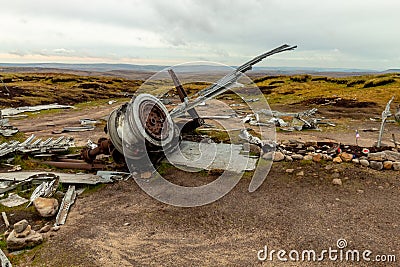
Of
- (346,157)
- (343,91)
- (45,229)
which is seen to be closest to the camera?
(45,229)

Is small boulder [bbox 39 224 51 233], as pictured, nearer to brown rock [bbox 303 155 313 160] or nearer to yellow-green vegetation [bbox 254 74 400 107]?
brown rock [bbox 303 155 313 160]

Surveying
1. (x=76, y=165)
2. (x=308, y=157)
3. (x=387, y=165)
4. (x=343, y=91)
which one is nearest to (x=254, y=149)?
(x=308, y=157)

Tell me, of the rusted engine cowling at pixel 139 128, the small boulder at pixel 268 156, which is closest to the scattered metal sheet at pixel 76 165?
the rusted engine cowling at pixel 139 128

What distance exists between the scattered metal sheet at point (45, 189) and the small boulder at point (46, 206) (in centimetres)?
60

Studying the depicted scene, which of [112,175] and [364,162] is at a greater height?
[364,162]

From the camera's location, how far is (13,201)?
978cm

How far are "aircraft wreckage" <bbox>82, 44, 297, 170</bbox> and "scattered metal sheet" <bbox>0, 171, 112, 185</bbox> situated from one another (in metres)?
0.89

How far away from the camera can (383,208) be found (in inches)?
354

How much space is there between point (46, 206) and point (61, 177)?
254 cm

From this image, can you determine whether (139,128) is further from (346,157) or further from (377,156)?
(377,156)

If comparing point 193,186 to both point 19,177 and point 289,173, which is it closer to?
point 289,173

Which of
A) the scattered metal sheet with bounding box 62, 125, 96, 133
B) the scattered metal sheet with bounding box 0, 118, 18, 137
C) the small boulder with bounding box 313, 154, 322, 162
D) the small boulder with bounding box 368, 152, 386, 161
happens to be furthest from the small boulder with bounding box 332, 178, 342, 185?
the scattered metal sheet with bounding box 0, 118, 18, 137

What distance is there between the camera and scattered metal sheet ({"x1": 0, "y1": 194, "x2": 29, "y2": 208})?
959 cm

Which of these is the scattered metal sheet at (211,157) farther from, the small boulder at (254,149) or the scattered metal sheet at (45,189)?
the scattered metal sheet at (45,189)
